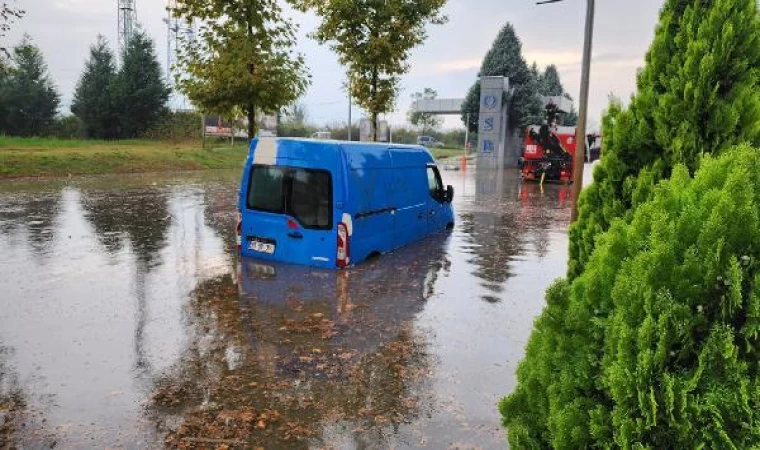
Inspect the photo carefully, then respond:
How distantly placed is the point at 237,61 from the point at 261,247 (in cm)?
557

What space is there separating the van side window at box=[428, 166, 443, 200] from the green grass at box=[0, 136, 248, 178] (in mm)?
20993

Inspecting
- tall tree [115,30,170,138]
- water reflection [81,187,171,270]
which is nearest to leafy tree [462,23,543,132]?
tall tree [115,30,170,138]

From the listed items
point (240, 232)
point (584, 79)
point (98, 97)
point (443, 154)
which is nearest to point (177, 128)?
point (98, 97)

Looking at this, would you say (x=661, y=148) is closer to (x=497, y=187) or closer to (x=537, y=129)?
(x=497, y=187)

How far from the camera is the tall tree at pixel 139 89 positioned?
42.8 meters

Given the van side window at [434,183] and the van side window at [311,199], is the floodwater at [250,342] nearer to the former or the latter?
the van side window at [311,199]

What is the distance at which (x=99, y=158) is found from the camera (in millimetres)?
30406

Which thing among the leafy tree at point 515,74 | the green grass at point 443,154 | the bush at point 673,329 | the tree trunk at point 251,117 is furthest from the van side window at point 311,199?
the green grass at point 443,154

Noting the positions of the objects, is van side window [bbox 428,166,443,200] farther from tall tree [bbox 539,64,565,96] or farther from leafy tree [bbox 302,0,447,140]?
tall tree [bbox 539,64,565,96]

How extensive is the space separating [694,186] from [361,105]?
17.6 meters

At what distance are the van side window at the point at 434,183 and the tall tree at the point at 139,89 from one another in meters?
36.9

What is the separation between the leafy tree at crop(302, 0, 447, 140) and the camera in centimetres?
1759

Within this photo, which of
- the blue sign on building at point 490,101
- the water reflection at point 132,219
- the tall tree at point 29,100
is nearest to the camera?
the water reflection at point 132,219

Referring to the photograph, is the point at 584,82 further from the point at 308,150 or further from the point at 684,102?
the point at 684,102
